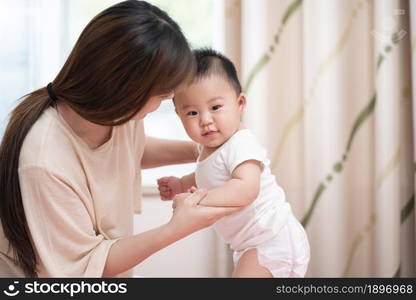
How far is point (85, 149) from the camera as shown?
1.34 metres

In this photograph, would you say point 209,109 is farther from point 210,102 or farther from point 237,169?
point 237,169

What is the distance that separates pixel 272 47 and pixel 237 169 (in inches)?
46.2

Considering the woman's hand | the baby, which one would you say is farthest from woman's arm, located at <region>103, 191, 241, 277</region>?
the baby

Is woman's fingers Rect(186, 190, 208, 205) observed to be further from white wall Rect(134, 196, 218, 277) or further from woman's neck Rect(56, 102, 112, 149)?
white wall Rect(134, 196, 218, 277)

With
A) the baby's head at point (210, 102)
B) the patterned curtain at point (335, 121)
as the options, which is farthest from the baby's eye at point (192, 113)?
the patterned curtain at point (335, 121)

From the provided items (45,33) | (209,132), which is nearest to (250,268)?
(209,132)

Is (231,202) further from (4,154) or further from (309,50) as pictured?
(309,50)

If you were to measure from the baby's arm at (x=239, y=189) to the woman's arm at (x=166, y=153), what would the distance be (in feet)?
1.09

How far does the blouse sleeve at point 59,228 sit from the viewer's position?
122cm

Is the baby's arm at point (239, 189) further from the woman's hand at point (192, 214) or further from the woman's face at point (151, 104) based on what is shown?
the woman's face at point (151, 104)

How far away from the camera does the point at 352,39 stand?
241 cm

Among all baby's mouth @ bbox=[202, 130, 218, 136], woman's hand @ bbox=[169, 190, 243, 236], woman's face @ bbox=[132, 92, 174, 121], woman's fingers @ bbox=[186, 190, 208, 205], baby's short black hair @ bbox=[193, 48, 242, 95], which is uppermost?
baby's short black hair @ bbox=[193, 48, 242, 95]

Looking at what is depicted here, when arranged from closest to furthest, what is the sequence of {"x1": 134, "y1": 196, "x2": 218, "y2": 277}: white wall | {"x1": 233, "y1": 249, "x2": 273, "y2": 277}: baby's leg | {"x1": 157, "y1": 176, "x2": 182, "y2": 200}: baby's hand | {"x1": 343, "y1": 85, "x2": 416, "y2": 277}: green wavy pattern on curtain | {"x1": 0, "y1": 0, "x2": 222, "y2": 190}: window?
{"x1": 233, "y1": 249, "x2": 273, "y2": 277}: baby's leg → {"x1": 157, "y1": 176, "x2": 182, "y2": 200}: baby's hand → {"x1": 343, "y1": 85, "x2": 416, "y2": 277}: green wavy pattern on curtain → {"x1": 134, "y1": 196, "x2": 218, "y2": 277}: white wall → {"x1": 0, "y1": 0, "x2": 222, "y2": 190}: window

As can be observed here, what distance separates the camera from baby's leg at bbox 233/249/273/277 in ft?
4.68
